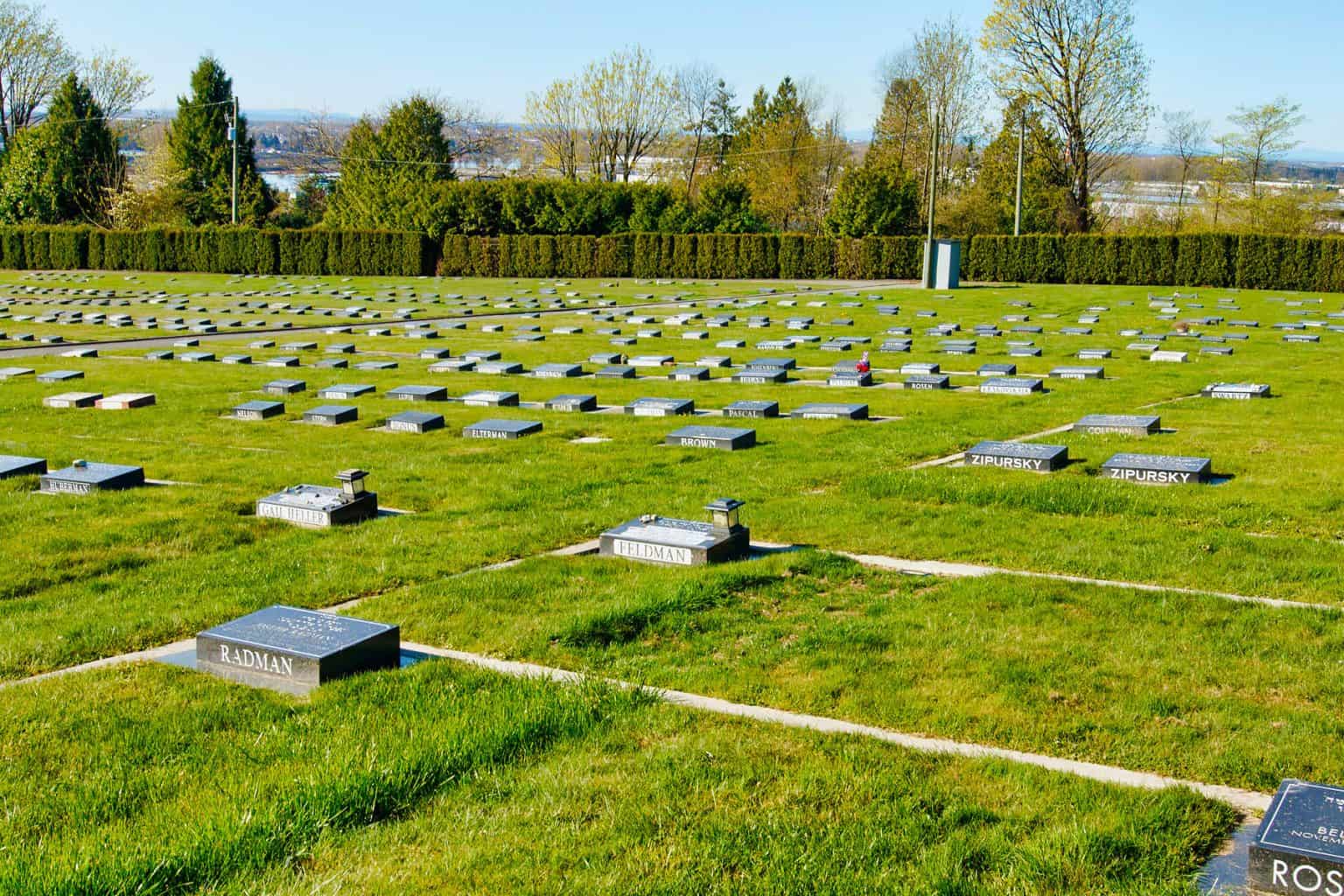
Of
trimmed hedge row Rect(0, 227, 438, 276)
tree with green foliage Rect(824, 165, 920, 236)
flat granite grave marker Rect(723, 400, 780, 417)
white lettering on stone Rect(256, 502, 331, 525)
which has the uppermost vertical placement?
tree with green foliage Rect(824, 165, 920, 236)

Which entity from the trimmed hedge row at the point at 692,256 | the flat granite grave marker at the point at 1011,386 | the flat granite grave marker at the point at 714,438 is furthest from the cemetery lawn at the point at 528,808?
the trimmed hedge row at the point at 692,256

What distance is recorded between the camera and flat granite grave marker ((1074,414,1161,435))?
1091 cm

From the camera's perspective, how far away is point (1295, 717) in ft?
15.0

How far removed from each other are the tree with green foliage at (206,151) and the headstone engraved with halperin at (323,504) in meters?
62.4

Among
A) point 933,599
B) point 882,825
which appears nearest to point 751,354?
point 933,599

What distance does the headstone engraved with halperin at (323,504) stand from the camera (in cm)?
809

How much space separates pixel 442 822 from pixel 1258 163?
62.7 m

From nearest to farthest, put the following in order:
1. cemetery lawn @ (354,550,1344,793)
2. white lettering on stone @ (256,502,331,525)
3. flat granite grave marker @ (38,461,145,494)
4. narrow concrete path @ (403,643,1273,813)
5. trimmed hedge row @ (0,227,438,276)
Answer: narrow concrete path @ (403,643,1273,813) → cemetery lawn @ (354,550,1344,793) → white lettering on stone @ (256,502,331,525) → flat granite grave marker @ (38,461,145,494) → trimmed hedge row @ (0,227,438,276)

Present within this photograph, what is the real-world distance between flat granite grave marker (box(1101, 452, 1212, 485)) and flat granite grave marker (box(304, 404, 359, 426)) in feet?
25.5

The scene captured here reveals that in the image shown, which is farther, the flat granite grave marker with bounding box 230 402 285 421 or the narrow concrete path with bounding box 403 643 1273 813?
the flat granite grave marker with bounding box 230 402 285 421

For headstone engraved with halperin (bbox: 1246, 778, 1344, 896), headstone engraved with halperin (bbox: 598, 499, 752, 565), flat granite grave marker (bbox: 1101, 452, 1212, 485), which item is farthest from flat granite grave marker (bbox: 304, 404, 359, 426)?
headstone engraved with halperin (bbox: 1246, 778, 1344, 896)

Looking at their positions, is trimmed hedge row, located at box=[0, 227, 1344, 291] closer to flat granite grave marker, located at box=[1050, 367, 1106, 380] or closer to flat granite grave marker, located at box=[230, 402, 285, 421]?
flat granite grave marker, located at box=[1050, 367, 1106, 380]

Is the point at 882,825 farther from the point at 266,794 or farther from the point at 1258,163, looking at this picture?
the point at 1258,163

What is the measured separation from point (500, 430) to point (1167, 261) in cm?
3296
